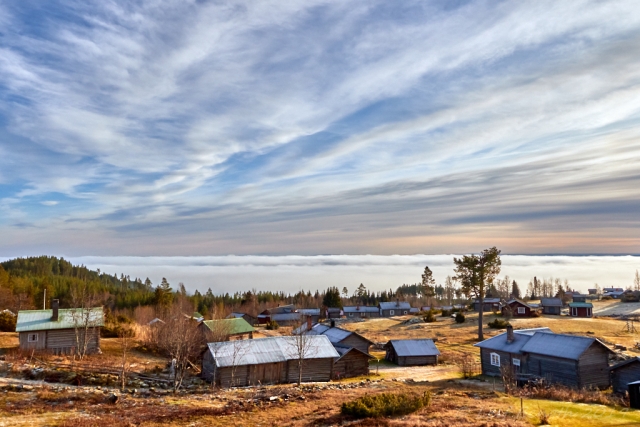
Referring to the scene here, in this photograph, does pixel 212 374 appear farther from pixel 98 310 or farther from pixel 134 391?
pixel 98 310

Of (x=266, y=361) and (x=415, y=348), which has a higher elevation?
(x=266, y=361)

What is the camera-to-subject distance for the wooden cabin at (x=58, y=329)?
1994 inches

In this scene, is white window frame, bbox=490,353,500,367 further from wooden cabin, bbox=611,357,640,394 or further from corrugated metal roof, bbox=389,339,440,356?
wooden cabin, bbox=611,357,640,394

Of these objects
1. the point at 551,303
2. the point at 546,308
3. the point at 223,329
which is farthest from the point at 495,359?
the point at 546,308

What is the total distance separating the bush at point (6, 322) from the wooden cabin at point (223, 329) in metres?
26.9

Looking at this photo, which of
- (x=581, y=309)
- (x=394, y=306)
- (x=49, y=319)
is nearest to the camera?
(x=49, y=319)

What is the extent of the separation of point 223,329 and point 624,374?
46340 millimetres

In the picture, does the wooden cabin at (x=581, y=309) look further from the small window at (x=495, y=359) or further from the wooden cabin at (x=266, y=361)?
the wooden cabin at (x=266, y=361)

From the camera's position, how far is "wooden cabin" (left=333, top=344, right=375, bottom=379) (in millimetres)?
49656

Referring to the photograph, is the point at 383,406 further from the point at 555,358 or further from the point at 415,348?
the point at 415,348

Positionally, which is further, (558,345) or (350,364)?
(350,364)

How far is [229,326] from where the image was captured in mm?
65375

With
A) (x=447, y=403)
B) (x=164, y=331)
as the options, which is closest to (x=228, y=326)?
(x=164, y=331)

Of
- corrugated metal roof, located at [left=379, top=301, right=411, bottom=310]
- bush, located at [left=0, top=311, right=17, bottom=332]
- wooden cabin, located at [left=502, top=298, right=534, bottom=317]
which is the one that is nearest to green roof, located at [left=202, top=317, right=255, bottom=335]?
bush, located at [left=0, top=311, right=17, bottom=332]
